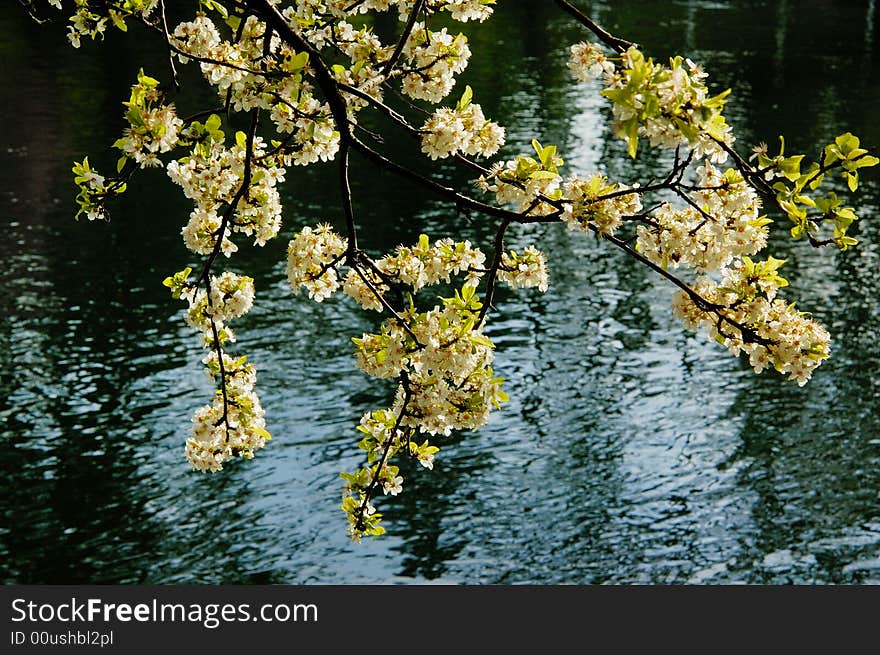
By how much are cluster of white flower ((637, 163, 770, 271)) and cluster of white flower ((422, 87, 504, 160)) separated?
922mm

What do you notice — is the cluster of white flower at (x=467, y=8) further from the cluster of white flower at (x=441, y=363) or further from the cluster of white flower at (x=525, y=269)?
the cluster of white flower at (x=441, y=363)

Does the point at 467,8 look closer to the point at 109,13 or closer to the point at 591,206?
the point at 591,206

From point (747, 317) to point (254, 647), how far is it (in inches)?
333

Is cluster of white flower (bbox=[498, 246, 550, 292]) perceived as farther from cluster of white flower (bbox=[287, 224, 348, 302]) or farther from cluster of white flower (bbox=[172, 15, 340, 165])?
cluster of white flower (bbox=[172, 15, 340, 165])

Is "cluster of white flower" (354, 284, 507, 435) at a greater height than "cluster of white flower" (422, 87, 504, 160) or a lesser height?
lesser

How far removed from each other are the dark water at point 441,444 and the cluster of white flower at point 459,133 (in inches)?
354

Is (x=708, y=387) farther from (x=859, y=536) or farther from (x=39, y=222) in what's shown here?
(x=39, y=222)

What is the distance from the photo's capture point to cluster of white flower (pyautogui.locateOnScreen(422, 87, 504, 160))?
5812 millimetres

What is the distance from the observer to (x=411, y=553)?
14.5 metres

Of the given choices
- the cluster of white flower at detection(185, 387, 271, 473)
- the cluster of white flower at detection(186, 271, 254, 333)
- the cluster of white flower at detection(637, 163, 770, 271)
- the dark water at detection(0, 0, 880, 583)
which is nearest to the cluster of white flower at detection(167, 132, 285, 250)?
the cluster of white flower at detection(186, 271, 254, 333)

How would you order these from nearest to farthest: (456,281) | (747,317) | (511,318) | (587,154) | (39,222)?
(747,317) < (511,318) < (456,281) < (39,222) < (587,154)

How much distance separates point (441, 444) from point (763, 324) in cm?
1220

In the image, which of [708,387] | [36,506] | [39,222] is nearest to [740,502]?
[708,387]

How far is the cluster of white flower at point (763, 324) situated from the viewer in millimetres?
5109
